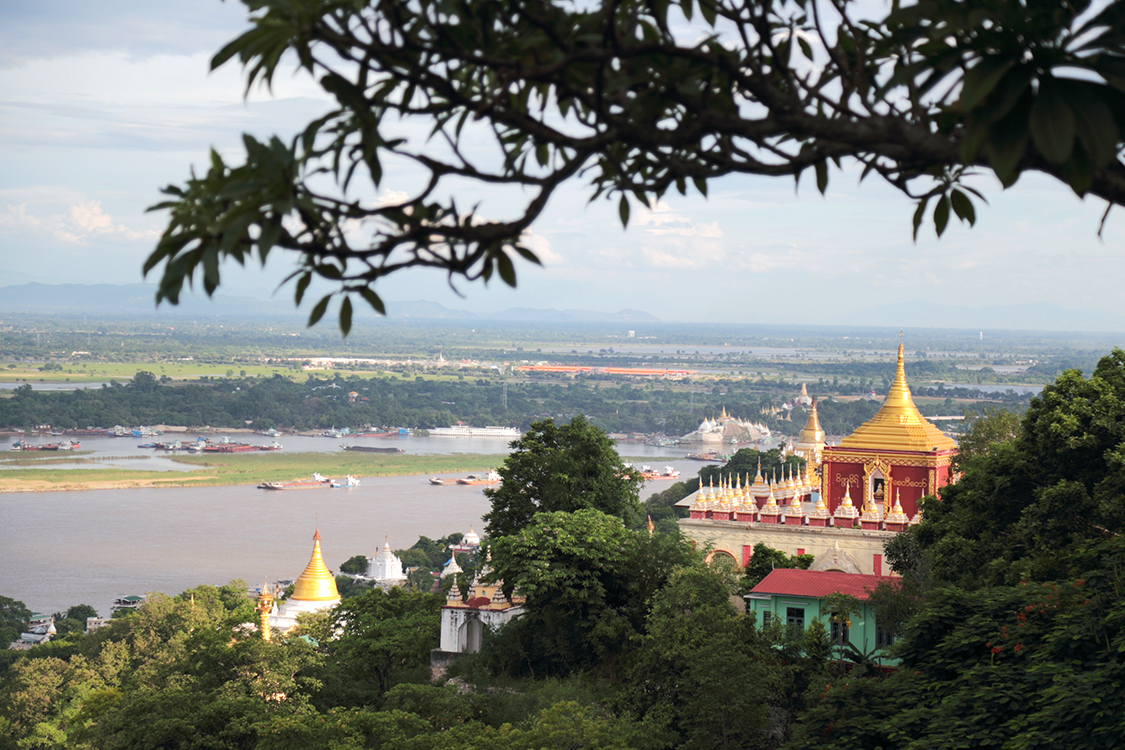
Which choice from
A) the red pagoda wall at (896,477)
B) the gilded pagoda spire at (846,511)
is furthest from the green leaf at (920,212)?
the red pagoda wall at (896,477)

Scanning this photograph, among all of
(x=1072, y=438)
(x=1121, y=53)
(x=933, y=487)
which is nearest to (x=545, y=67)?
(x=1121, y=53)

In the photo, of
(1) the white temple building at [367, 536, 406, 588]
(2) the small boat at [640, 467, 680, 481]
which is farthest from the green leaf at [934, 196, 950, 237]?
(2) the small boat at [640, 467, 680, 481]

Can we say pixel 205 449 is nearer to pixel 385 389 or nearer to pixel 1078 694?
pixel 385 389

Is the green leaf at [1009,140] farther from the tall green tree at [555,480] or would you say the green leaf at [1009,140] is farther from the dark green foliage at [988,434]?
the dark green foliage at [988,434]

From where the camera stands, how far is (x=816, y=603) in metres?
15.1

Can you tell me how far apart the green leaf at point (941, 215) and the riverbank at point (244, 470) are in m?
65.5

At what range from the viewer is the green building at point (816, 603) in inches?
564

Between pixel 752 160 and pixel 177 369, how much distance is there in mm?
136900

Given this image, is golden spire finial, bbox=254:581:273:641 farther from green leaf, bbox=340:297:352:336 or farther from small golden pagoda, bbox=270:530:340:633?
green leaf, bbox=340:297:352:336

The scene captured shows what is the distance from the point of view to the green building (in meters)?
14.3

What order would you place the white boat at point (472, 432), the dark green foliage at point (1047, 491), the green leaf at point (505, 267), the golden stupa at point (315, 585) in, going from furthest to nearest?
the white boat at point (472, 432), the golden stupa at point (315, 585), the dark green foliage at point (1047, 491), the green leaf at point (505, 267)

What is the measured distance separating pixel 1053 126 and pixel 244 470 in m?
72.3

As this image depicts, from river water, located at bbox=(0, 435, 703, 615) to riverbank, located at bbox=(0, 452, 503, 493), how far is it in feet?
5.58

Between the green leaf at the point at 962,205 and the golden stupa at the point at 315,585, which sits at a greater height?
the green leaf at the point at 962,205
